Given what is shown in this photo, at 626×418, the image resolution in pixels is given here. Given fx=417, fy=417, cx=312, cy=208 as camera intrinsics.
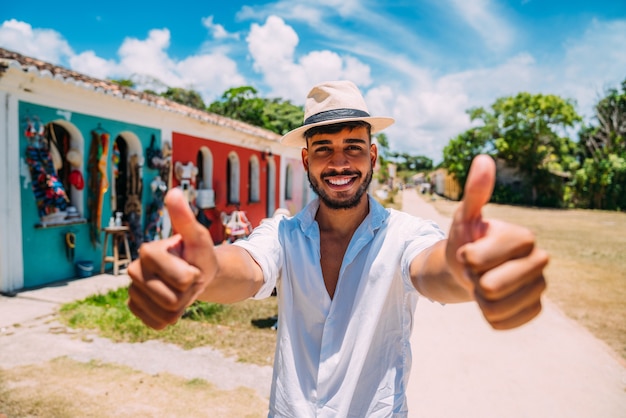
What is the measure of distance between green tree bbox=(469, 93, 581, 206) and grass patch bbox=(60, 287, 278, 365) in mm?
24472

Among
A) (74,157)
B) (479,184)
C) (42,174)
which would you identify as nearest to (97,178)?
(74,157)

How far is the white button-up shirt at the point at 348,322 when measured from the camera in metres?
1.45

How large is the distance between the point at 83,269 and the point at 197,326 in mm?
2786

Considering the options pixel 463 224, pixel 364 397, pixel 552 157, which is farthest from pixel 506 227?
pixel 552 157

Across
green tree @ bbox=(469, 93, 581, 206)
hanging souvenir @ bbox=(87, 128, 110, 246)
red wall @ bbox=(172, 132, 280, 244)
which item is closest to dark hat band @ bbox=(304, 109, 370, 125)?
hanging souvenir @ bbox=(87, 128, 110, 246)

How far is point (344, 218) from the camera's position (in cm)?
172

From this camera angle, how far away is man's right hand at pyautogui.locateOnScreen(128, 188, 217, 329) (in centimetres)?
95

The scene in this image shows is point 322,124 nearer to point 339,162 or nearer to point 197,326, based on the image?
point 339,162

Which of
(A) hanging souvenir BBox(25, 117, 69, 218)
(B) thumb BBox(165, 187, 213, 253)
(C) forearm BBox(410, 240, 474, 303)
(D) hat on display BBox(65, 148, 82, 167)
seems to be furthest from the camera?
(D) hat on display BBox(65, 148, 82, 167)

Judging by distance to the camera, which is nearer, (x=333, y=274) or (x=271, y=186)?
(x=333, y=274)

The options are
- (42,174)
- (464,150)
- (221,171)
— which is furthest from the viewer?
(464,150)

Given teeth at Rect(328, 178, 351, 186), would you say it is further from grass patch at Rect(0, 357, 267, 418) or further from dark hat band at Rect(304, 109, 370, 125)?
grass patch at Rect(0, 357, 267, 418)

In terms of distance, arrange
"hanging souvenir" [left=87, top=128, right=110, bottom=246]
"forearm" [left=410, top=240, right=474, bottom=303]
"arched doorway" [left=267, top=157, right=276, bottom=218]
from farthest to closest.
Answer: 1. "arched doorway" [left=267, top=157, right=276, bottom=218]
2. "hanging souvenir" [left=87, top=128, right=110, bottom=246]
3. "forearm" [left=410, top=240, right=474, bottom=303]

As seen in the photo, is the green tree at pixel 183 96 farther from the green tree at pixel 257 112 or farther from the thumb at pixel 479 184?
the thumb at pixel 479 184
